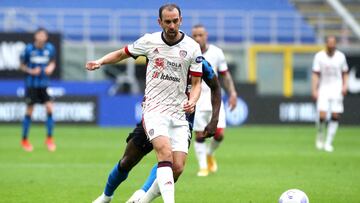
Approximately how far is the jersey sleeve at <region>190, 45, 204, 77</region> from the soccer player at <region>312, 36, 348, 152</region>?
34.4ft

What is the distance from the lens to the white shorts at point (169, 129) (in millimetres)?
8898

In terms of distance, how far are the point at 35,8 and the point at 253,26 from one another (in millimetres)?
8480

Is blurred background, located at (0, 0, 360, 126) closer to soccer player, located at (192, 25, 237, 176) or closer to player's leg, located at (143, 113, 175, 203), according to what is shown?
soccer player, located at (192, 25, 237, 176)

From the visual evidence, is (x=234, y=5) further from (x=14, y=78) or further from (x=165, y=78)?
(x=165, y=78)

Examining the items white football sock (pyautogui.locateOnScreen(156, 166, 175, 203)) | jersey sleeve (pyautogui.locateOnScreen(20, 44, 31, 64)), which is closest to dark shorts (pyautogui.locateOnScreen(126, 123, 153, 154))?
white football sock (pyautogui.locateOnScreen(156, 166, 175, 203))

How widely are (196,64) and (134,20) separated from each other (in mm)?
24544

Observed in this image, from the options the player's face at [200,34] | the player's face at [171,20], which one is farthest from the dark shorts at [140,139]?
the player's face at [200,34]

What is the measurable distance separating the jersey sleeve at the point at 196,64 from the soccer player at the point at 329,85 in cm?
1048

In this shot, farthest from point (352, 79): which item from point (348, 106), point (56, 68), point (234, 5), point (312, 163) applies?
point (312, 163)

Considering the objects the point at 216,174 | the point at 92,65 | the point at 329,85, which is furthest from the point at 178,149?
the point at 329,85

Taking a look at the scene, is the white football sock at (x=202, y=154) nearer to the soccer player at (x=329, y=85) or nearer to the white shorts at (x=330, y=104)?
→ the soccer player at (x=329, y=85)

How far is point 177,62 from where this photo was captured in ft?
29.5

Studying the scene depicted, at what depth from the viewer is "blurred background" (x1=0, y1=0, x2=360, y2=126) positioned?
89.1ft

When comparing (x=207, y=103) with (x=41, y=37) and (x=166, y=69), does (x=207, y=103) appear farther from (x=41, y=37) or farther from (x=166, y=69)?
(x=41, y=37)
